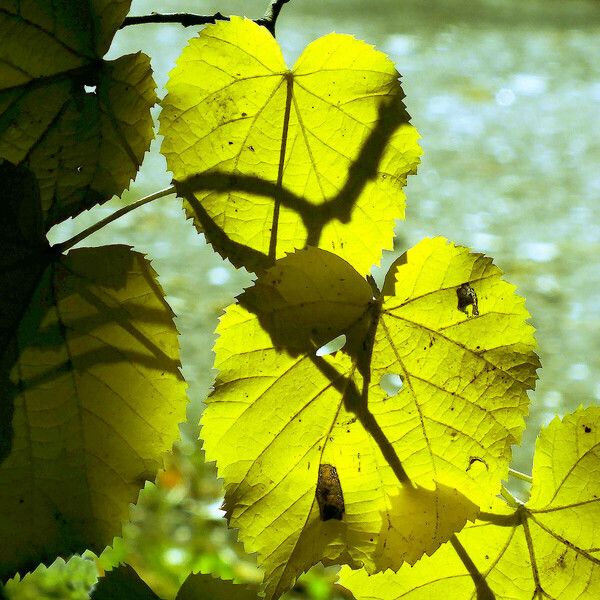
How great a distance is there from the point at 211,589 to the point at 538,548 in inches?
7.8

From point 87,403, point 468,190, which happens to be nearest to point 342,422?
point 87,403

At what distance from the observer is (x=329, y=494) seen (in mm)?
450

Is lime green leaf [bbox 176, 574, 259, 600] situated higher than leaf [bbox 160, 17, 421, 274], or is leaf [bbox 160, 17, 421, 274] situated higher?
leaf [bbox 160, 17, 421, 274]

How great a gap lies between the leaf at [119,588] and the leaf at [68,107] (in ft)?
0.72

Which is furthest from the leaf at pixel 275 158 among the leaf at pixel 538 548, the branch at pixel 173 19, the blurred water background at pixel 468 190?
the blurred water background at pixel 468 190

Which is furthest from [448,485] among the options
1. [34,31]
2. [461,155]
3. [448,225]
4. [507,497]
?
[461,155]

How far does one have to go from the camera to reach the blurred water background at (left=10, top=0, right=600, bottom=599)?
2.23 meters

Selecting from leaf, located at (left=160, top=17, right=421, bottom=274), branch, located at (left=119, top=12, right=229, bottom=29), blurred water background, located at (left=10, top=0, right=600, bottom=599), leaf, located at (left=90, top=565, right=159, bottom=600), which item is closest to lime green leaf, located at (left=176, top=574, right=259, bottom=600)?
leaf, located at (left=90, top=565, right=159, bottom=600)

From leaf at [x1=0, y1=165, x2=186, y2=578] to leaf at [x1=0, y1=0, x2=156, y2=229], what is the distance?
27 millimetres

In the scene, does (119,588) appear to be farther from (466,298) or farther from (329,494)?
(466,298)

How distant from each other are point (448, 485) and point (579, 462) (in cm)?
10

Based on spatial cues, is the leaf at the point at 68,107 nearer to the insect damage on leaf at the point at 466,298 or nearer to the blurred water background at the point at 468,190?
the insect damage on leaf at the point at 466,298

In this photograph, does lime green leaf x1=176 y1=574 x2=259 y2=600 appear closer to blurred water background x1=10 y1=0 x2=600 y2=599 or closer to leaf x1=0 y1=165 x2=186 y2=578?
leaf x1=0 y1=165 x2=186 y2=578

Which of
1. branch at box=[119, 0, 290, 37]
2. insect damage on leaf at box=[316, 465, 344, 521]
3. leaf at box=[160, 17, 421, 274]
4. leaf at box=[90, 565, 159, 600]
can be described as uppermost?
branch at box=[119, 0, 290, 37]
